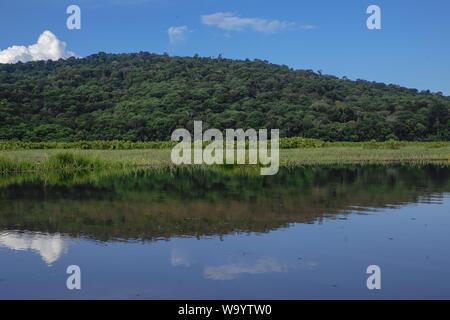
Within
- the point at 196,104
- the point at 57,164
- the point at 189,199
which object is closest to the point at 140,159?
the point at 57,164

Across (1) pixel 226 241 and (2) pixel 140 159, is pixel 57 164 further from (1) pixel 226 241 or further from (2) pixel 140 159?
(1) pixel 226 241

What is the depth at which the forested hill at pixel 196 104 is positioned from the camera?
6280 centimetres

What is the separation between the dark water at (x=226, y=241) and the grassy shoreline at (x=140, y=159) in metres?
8.44

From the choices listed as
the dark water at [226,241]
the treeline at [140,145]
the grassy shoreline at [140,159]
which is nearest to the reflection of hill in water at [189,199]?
the dark water at [226,241]

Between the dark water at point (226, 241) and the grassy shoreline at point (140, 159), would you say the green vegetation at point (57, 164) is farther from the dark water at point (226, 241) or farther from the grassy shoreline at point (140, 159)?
the dark water at point (226, 241)

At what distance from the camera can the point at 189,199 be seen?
17.0 metres

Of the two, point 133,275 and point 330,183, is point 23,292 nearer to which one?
point 133,275

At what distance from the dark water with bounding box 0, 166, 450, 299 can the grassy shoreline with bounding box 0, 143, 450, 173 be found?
8.44 meters

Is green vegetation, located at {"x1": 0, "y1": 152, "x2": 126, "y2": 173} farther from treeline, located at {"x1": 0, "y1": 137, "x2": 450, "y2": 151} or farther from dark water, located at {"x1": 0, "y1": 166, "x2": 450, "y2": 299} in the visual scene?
treeline, located at {"x1": 0, "y1": 137, "x2": 450, "y2": 151}

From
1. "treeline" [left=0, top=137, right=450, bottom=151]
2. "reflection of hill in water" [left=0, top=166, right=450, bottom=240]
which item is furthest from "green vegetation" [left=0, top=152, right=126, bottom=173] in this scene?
"treeline" [left=0, top=137, right=450, bottom=151]

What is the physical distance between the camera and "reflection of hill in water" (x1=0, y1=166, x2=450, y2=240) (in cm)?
1254

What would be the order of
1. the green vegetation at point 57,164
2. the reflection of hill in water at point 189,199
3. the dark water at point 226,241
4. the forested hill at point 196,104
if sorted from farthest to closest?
the forested hill at point 196,104 → the green vegetation at point 57,164 → the reflection of hill in water at point 189,199 → the dark water at point 226,241

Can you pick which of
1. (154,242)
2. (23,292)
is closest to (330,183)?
(154,242)

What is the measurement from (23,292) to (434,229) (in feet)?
25.6
